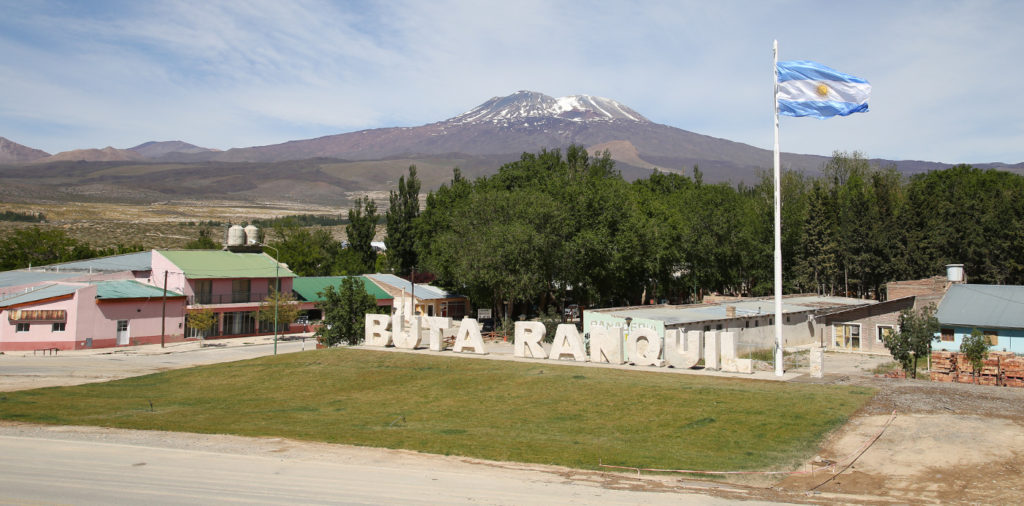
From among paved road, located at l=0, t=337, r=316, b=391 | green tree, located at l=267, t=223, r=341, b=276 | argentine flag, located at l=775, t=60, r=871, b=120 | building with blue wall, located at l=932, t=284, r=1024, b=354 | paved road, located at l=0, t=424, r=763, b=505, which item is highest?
argentine flag, located at l=775, t=60, r=871, b=120

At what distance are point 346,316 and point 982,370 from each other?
129 feet

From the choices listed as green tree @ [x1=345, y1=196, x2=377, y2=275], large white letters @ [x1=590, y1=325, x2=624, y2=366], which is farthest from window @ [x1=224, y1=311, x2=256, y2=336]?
large white letters @ [x1=590, y1=325, x2=624, y2=366]

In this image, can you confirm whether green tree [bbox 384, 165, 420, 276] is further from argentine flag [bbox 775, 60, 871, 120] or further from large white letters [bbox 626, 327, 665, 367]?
argentine flag [bbox 775, 60, 871, 120]

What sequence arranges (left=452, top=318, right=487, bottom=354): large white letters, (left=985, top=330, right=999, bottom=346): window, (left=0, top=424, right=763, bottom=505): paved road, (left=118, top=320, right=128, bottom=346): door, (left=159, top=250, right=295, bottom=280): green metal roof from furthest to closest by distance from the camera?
1. (left=159, top=250, right=295, bottom=280): green metal roof
2. (left=118, top=320, right=128, bottom=346): door
3. (left=985, top=330, right=999, bottom=346): window
4. (left=452, top=318, right=487, bottom=354): large white letters
5. (left=0, top=424, right=763, bottom=505): paved road

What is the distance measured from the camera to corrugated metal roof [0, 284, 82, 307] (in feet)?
196

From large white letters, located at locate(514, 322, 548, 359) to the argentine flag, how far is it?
705 inches

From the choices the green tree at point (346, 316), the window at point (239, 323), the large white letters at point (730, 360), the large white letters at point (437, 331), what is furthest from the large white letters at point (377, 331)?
the window at point (239, 323)

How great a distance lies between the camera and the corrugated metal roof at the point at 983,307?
43.7 meters

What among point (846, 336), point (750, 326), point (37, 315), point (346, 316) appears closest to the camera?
point (750, 326)

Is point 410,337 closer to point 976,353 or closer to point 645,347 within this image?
point 645,347

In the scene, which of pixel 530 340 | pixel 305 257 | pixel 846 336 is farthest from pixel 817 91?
pixel 305 257

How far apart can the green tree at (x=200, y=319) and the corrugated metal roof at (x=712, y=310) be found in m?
40.1

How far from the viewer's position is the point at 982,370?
3161 centimetres

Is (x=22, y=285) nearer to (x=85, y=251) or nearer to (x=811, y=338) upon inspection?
(x=85, y=251)
